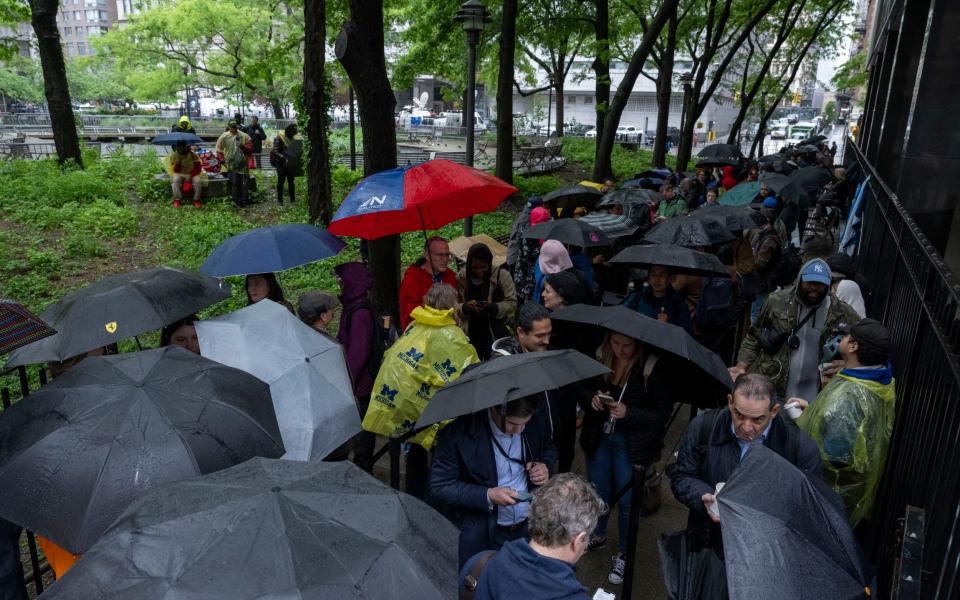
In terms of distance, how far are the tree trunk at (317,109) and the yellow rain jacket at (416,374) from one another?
8569mm

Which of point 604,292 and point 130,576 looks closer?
point 130,576

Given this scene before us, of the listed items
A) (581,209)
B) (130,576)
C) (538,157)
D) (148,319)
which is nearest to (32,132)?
(538,157)

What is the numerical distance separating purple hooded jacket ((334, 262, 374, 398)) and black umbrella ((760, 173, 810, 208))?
8.50 m

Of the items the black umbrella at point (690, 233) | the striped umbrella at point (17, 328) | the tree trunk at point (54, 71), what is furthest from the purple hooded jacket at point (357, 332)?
the tree trunk at point (54, 71)

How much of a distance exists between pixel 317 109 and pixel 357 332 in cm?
827

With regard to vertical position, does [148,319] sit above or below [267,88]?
below

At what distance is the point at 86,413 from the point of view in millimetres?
3164

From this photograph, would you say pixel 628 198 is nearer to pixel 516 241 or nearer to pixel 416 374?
pixel 516 241

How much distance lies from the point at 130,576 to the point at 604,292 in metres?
7.52

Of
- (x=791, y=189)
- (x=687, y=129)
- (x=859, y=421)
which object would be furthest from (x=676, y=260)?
(x=687, y=129)

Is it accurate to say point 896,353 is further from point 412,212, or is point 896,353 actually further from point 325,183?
point 325,183

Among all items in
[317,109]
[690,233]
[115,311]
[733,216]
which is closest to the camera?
[115,311]

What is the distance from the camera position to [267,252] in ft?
18.7

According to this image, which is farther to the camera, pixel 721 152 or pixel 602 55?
pixel 721 152
